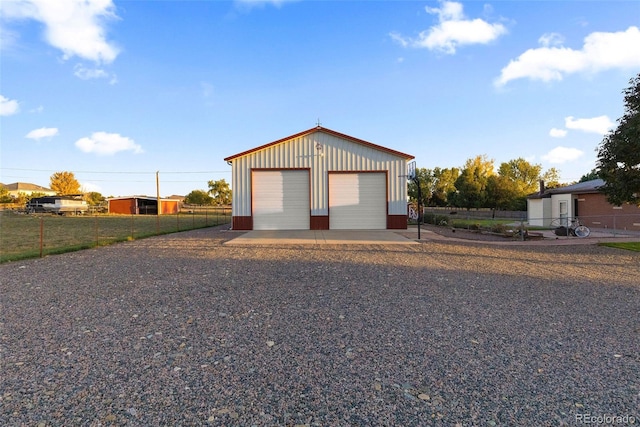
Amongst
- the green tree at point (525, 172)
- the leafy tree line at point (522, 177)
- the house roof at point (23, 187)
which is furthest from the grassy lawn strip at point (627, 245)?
the house roof at point (23, 187)

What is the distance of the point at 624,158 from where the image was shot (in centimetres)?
1134

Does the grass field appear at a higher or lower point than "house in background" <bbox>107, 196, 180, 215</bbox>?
lower

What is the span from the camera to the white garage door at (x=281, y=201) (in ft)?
63.1

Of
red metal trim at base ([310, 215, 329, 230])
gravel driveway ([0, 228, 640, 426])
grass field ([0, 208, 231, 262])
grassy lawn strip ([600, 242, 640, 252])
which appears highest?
red metal trim at base ([310, 215, 329, 230])

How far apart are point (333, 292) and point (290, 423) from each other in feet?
12.0

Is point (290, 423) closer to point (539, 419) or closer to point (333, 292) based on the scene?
point (539, 419)

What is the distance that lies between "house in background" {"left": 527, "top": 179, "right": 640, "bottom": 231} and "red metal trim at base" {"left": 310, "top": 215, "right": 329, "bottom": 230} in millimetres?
10558

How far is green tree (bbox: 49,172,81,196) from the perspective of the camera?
92688 millimetres

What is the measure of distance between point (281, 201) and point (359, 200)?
13.7 feet

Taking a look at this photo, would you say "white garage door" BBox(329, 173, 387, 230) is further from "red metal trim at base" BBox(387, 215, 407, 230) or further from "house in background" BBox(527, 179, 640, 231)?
"house in background" BBox(527, 179, 640, 231)

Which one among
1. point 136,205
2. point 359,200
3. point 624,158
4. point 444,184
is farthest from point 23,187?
point 624,158

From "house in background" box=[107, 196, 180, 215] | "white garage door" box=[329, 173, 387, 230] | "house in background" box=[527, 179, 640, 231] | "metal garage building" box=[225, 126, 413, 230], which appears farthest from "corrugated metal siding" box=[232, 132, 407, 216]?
"house in background" box=[107, 196, 180, 215]

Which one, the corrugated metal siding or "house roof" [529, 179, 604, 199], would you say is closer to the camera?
the corrugated metal siding

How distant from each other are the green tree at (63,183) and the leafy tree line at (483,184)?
85.6 m
